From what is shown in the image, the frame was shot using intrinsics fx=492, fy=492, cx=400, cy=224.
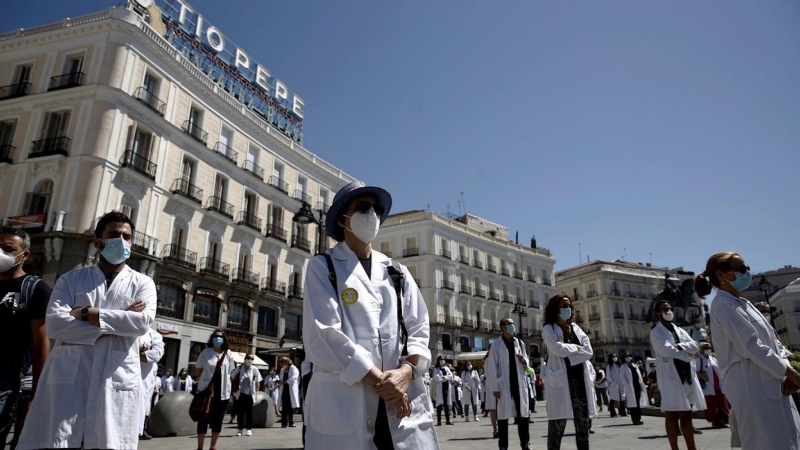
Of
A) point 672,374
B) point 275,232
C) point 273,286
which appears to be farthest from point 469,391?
point 275,232

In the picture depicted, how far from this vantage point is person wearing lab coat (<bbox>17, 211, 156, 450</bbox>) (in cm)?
298

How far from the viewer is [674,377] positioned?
6.42 metres

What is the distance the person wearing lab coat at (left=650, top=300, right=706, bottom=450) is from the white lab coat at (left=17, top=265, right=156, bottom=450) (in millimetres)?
5939

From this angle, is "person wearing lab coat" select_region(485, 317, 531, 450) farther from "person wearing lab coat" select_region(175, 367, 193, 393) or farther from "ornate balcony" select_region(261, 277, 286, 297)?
"ornate balcony" select_region(261, 277, 286, 297)

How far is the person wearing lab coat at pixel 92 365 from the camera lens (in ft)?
9.78

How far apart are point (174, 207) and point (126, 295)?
2398cm

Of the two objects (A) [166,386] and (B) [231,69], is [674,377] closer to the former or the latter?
(A) [166,386]

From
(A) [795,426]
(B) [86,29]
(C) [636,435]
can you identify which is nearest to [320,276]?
(A) [795,426]

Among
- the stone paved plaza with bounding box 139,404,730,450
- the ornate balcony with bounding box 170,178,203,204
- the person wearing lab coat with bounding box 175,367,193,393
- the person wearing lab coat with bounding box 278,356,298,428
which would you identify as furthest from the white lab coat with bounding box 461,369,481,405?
the ornate balcony with bounding box 170,178,203,204

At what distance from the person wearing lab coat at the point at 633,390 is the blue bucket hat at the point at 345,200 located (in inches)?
460

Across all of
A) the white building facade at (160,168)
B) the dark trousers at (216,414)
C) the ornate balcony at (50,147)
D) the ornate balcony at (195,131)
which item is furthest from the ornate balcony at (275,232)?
the dark trousers at (216,414)

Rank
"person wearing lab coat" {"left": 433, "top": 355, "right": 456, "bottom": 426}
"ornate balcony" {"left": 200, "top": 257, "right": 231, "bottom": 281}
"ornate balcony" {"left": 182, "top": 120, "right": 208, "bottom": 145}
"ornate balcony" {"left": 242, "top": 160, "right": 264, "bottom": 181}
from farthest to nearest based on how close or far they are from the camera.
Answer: "ornate balcony" {"left": 242, "top": 160, "right": 264, "bottom": 181} < "ornate balcony" {"left": 182, "top": 120, "right": 208, "bottom": 145} < "ornate balcony" {"left": 200, "top": 257, "right": 231, "bottom": 281} < "person wearing lab coat" {"left": 433, "top": 355, "right": 456, "bottom": 426}

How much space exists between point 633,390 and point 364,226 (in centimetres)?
1246

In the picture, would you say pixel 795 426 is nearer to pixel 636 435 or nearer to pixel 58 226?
pixel 636 435
